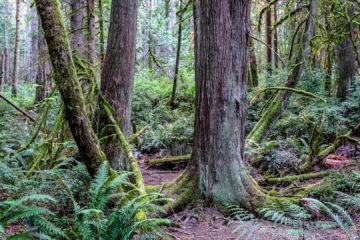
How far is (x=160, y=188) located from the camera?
447 centimetres

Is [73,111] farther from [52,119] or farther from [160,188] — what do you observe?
[52,119]

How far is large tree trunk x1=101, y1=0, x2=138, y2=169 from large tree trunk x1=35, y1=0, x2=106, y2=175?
172cm

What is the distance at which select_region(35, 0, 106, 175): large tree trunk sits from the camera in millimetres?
2914

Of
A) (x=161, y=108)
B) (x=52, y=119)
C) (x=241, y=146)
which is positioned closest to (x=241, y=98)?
(x=241, y=146)

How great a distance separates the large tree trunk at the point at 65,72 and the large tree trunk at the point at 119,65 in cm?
172

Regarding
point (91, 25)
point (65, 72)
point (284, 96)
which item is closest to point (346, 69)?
point (284, 96)

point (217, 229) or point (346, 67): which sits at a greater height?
point (346, 67)

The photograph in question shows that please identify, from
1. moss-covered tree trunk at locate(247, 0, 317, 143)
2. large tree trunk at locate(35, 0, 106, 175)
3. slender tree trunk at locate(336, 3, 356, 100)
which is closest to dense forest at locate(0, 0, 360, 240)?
large tree trunk at locate(35, 0, 106, 175)

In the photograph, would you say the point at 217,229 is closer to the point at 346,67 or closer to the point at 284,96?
the point at 284,96

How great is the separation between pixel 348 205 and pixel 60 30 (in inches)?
185

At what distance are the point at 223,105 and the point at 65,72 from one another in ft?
7.72

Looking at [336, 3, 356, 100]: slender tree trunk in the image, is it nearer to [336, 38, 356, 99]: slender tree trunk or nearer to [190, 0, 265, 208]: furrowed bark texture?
[336, 38, 356, 99]: slender tree trunk

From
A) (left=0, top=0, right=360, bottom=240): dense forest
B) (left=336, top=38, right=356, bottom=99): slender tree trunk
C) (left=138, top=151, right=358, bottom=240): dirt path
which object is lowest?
(left=138, top=151, right=358, bottom=240): dirt path

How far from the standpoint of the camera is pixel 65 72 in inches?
121
